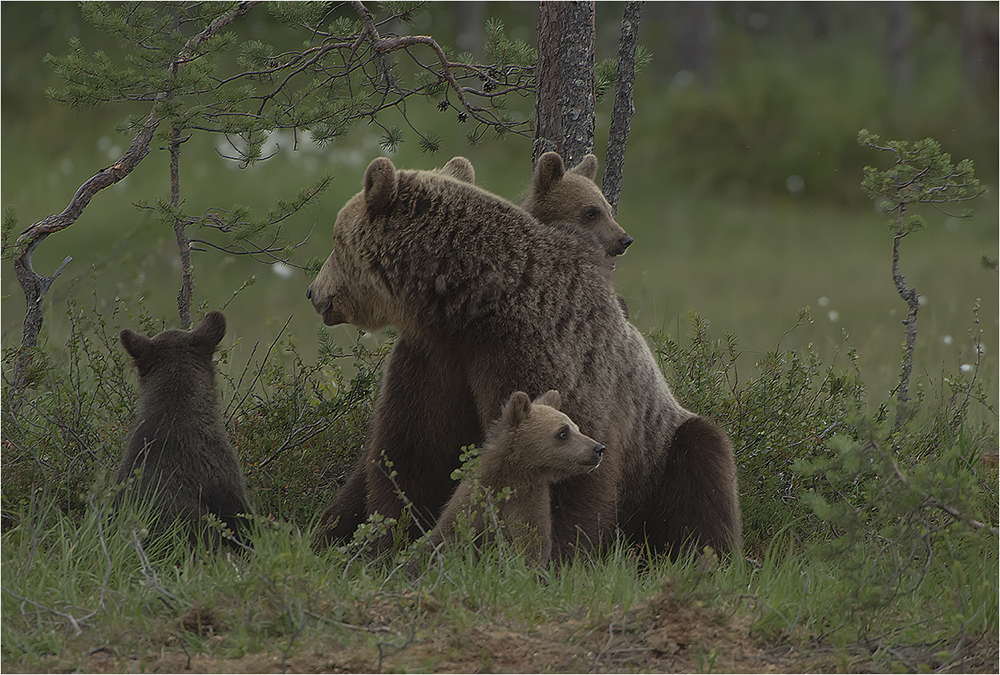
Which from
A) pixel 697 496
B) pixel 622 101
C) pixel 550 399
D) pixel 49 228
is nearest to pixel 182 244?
pixel 49 228

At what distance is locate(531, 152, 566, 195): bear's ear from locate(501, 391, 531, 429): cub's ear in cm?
155

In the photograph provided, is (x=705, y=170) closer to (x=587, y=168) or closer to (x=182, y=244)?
(x=587, y=168)

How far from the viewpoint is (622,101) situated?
5.90m

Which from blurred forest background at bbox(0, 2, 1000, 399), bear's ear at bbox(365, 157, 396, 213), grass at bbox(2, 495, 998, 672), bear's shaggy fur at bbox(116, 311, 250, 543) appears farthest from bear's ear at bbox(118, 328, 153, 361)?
blurred forest background at bbox(0, 2, 1000, 399)

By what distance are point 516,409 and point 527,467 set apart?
25cm

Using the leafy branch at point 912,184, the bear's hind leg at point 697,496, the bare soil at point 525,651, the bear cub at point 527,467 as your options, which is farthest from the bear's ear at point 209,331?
the leafy branch at point 912,184

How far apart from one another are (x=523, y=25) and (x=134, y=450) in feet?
61.1

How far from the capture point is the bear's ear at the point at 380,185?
163 inches

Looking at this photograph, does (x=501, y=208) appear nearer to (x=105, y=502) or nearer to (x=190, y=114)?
(x=190, y=114)

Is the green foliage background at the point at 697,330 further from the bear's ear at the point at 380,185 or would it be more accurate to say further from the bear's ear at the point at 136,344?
the bear's ear at the point at 380,185

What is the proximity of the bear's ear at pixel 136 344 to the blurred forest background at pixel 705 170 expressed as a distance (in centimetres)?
676

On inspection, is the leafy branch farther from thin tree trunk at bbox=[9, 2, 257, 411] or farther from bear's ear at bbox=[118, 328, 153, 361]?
bear's ear at bbox=[118, 328, 153, 361]

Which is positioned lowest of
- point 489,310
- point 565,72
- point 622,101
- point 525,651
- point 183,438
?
point 525,651

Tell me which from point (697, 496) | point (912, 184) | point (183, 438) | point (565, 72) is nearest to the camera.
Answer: point (183, 438)
